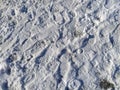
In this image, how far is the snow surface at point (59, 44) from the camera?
6809 millimetres

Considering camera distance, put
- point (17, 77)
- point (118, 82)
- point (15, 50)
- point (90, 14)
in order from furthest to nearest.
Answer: point (90, 14)
point (15, 50)
point (17, 77)
point (118, 82)

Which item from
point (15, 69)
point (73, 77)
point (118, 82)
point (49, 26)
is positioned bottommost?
point (118, 82)

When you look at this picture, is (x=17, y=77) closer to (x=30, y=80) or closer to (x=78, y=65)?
(x=30, y=80)

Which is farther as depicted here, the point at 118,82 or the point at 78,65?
the point at 78,65

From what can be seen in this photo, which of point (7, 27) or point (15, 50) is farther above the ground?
point (7, 27)

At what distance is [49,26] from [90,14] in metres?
1.21

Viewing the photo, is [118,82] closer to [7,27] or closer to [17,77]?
[17,77]

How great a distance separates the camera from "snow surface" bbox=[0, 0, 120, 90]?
681 centimetres

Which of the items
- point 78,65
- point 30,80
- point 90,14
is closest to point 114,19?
point 90,14

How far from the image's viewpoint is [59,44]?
7.61 m

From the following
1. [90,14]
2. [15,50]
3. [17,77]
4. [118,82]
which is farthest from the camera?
[90,14]

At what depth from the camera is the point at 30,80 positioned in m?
6.93

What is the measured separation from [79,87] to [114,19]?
235 cm

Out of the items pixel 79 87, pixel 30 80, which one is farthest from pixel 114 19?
pixel 30 80
